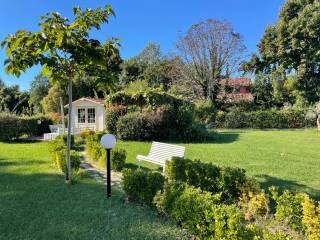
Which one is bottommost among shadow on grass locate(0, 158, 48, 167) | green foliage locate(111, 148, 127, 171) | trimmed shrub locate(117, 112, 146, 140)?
shadow on grass locate(0, 158, 48, 167)

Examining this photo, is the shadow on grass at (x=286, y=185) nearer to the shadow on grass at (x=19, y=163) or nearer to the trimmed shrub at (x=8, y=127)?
the shadow on grass at (x=19, y=163)

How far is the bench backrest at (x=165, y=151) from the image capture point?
287 inches

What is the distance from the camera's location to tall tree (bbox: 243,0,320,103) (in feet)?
79.5

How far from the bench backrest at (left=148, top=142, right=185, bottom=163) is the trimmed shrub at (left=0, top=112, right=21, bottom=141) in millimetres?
11480

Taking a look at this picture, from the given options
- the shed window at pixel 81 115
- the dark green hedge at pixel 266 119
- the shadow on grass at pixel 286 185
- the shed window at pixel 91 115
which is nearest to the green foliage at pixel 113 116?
the shed window at pixel 91 115

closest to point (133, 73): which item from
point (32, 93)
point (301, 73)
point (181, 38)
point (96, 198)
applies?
point (181, 38)

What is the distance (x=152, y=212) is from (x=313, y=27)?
25.5 m

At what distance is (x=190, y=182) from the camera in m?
5.67

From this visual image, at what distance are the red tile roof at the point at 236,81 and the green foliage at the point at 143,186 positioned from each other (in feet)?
92.5

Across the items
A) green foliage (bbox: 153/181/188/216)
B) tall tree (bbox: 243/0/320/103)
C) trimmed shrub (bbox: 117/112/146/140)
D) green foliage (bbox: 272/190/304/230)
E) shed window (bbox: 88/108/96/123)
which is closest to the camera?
green foliage (bbox: 272/190/304/230)

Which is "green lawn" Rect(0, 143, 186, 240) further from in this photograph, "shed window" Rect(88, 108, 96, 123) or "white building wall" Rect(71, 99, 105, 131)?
"shed window" Rect(88, 108, 96, 123)

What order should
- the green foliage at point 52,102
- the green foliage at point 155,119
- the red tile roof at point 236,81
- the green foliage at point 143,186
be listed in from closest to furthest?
the green foliage at point 143,186, the green foliage at point 155,119, the green foliage at point 52,102, the red tile roof at point 236,81

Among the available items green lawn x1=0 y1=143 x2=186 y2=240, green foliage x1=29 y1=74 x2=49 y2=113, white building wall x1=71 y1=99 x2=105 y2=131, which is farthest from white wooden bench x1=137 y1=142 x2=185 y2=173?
green foliage x1=29 y1=74 x2=49 y2=113

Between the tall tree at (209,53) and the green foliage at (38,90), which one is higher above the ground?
the tall tree at (209,53)
